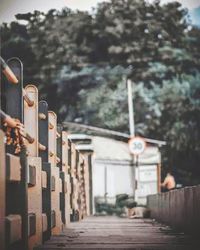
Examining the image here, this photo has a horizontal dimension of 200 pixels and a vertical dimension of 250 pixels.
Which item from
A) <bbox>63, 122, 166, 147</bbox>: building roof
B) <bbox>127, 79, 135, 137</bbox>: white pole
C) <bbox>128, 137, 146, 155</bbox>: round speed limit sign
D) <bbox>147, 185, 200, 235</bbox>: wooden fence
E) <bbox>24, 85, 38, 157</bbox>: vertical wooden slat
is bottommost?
<bbox>147, 185, 200, 235</bbox>: wooden fence

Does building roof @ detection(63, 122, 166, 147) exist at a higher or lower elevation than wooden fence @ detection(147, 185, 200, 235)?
higher

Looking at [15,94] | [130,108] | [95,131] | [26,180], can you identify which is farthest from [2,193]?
[130,108]

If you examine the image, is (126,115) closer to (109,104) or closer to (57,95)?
(109,104)

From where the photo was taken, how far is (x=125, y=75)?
14031 millimetres

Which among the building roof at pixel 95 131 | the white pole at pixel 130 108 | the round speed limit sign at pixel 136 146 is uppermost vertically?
the white pole at pixel 130 108

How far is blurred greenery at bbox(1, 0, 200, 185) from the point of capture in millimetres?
11844

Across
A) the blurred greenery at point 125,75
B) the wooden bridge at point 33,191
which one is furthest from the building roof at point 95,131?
the wooden bridge at point 33,191

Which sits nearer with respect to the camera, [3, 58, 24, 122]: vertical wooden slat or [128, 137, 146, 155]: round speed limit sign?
[3, 58, 24, 122]: vertical wooden slat

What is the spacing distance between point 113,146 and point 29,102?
36.1ft

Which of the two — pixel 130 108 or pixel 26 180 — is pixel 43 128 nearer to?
pixel 26 180

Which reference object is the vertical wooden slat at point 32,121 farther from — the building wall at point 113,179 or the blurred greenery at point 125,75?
the building wall at point 113,179

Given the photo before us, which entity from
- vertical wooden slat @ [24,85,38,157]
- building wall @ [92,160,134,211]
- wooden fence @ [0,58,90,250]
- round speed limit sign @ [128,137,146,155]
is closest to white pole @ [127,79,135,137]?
building wall @ [92,160,134,211]

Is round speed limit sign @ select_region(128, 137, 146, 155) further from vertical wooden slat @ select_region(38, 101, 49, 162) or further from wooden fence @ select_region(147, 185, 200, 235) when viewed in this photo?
vertical wooden slat @ select_region(38, 101, 49, 162)

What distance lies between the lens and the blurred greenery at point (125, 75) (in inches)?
466
